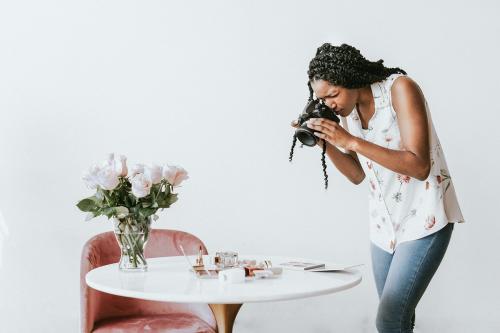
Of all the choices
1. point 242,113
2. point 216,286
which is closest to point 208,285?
point 216,286

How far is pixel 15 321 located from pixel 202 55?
58.4 inches

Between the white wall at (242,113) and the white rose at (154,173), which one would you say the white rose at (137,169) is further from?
the white wall at (242,113)

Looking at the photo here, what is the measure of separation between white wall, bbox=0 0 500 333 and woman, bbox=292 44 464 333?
97 cm

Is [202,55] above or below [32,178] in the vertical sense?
above

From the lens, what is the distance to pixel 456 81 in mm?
2922

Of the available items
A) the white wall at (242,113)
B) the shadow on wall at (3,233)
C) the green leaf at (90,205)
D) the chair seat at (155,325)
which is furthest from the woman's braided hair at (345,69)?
the shadow on wall at (3,233)

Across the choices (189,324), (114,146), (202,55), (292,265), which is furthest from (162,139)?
(292,265)

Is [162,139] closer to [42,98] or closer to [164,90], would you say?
[164,90]

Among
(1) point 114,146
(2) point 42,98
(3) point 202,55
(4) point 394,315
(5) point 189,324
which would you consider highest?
(3) point 202,55

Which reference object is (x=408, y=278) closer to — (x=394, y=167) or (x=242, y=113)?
(x=394, y=167)

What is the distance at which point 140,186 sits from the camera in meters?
1.79

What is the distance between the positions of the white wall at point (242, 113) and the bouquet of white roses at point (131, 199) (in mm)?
1006

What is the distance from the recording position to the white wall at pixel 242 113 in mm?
2895

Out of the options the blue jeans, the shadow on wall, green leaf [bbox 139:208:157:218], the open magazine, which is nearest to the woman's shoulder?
Answer: the blue jeans
